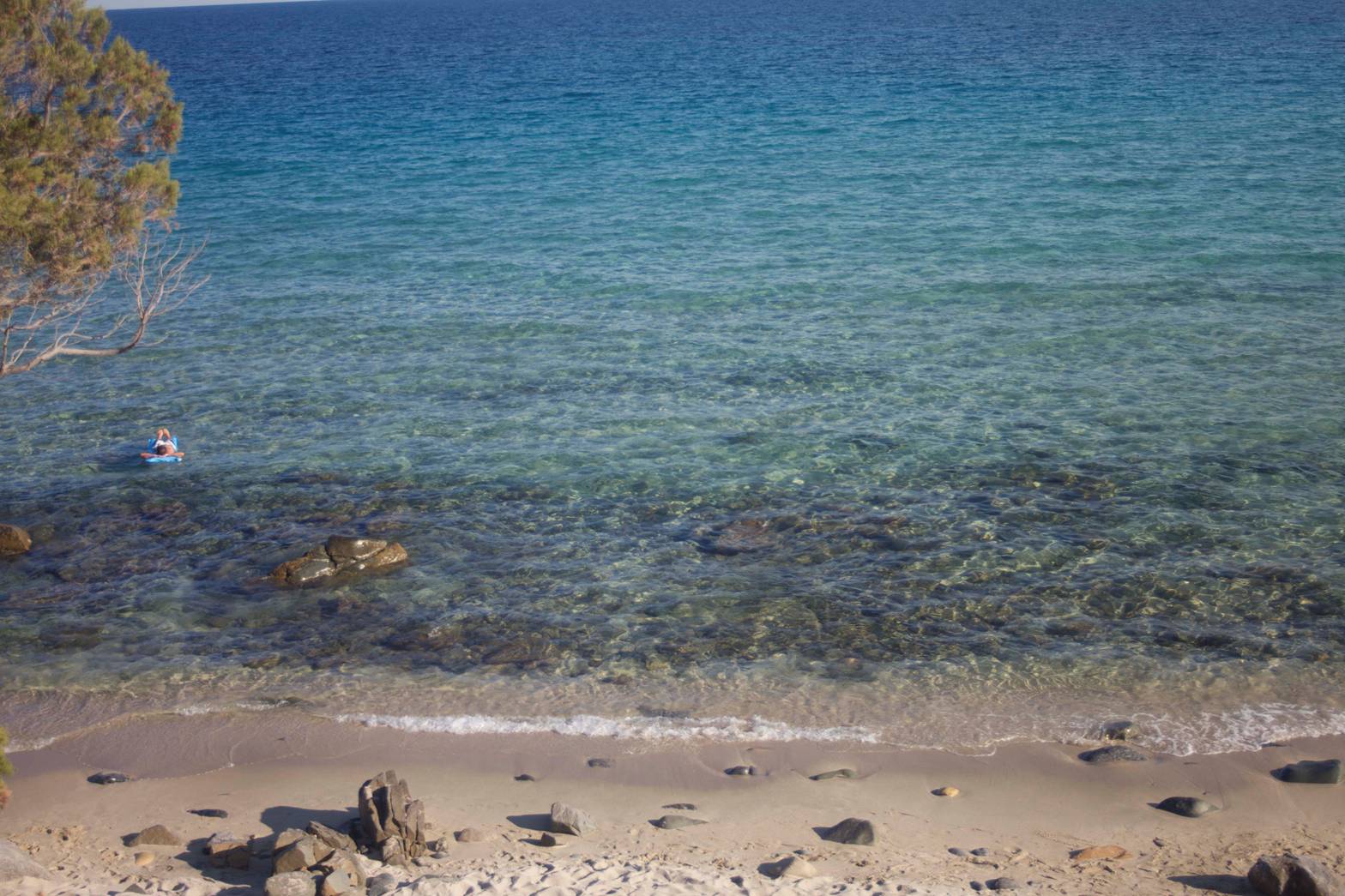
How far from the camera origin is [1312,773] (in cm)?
1049

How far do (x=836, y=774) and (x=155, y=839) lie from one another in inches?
244

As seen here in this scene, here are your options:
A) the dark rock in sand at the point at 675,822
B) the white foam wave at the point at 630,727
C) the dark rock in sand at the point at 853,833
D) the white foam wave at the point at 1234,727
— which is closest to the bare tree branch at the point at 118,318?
the white foam wave at the point at 630,727

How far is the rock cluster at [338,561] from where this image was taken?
15062 mm

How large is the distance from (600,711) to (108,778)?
16.1 feet

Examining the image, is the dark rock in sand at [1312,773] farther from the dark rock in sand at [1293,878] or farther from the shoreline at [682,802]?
the dark rock in sand at [1293,878]

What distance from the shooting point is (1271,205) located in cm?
3269

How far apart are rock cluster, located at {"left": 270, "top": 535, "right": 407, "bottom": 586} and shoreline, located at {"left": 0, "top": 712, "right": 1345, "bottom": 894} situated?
313 centimetres

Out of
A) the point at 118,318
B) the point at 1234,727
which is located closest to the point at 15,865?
the point at 1234,727

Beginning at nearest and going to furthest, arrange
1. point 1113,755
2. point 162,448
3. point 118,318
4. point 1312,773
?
point 1312,773 < point 1113,755 < point 162,448 < point 118,318

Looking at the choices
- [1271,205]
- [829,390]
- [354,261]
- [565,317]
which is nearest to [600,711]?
[829,390]

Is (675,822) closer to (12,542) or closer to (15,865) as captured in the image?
(15,865)

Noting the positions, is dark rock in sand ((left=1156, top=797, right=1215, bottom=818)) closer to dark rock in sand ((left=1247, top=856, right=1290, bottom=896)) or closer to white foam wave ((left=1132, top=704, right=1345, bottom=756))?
white foam wave ((left=1132, top=704, right=1345, bottom=756))

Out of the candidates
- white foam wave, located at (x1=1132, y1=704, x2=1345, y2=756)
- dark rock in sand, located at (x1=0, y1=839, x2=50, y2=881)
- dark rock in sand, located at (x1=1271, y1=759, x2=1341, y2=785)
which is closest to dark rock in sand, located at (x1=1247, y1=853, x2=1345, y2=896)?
dark rock in sand, located at (x1=1271, y1=759, x2=1341, y2=785)

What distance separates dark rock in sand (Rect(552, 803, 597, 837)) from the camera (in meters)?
9.85
